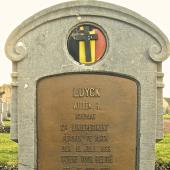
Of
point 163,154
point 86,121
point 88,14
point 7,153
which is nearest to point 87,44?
point 88,14

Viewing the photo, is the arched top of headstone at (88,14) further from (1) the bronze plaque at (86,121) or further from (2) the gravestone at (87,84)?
(1) the bronze plaque at (86,121)

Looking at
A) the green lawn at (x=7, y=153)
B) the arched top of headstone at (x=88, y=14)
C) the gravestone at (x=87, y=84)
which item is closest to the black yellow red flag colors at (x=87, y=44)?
the gravestone at (x=87, y=84)

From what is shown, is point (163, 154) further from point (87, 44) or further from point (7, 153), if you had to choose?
point (87, 44)

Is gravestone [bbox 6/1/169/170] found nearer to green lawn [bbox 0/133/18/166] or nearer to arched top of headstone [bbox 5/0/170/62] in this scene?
arched top of headstone [bbox 5/0/170/62]

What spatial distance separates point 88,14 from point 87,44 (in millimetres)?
409

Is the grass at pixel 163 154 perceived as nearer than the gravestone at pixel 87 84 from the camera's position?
No

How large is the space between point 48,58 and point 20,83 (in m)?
0.53

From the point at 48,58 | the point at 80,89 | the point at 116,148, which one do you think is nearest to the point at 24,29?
the point at 48,58

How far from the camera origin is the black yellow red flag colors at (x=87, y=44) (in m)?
6.60

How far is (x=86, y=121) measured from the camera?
662 cm

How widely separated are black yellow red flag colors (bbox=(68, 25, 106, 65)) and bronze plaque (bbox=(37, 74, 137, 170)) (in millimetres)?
248

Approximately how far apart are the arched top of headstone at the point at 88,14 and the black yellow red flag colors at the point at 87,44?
0.56ft

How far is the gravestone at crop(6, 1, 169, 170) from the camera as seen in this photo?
6602 mm

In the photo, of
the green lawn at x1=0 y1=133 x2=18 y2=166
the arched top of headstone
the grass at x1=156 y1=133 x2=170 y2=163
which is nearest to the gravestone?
the arched top of headstone
